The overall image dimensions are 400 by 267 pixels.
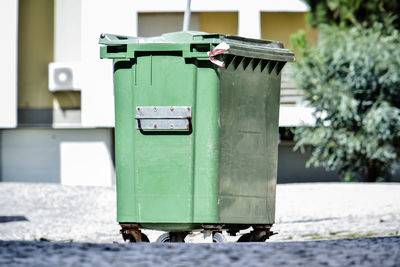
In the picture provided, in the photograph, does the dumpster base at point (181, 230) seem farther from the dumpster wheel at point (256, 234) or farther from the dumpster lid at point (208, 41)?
the dumpster lid at point (208, 41)

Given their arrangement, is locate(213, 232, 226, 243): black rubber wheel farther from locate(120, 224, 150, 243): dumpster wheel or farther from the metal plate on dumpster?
the metal plate on dumpster

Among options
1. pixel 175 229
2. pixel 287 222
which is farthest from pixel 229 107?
pixel 287 222

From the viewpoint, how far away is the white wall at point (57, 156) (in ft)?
73.0

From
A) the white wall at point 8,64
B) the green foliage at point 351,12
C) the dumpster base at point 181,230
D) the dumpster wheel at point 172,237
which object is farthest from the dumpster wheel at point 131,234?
the white wall at point 8,64

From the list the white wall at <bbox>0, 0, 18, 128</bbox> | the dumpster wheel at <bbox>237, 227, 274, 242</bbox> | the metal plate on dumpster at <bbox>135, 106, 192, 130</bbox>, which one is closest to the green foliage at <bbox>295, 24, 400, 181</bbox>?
the white wall at <bbox>0, 0, 18, 128</bbox>

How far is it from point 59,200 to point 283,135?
8505 mm

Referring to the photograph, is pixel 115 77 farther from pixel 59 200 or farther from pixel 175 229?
pixel 59 200

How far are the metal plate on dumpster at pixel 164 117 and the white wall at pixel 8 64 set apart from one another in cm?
1539

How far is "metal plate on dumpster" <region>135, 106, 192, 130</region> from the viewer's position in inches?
272

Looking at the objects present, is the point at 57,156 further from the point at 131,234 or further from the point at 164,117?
the point at 164,117

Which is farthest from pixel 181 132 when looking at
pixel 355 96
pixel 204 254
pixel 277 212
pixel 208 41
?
pixel 355 96

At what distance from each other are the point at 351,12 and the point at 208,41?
49.6 feet

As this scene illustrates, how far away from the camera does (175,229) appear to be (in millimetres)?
6938

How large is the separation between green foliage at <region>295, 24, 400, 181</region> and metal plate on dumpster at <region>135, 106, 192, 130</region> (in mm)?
12327
